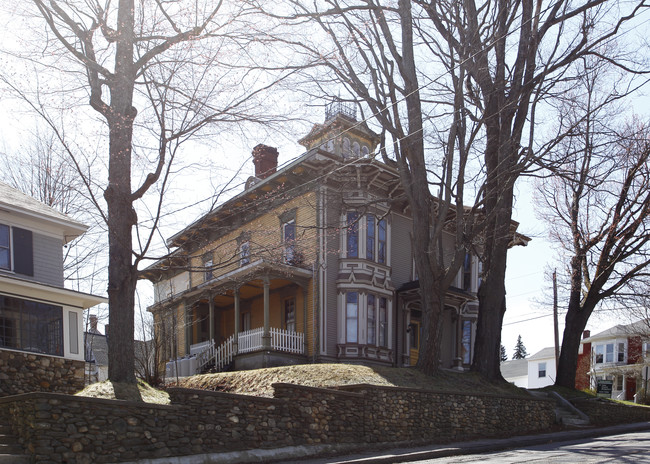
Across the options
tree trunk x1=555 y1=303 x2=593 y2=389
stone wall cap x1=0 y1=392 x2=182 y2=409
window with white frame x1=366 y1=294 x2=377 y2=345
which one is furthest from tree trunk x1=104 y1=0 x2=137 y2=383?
tree trunk x1=555 y1=303 x2=593 y2=389

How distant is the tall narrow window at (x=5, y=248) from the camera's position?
18594 millimetres

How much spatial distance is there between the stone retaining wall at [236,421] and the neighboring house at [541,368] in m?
44.7

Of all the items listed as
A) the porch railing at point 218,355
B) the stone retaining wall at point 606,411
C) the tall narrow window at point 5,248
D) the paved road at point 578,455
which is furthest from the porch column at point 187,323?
the paved road at point 578,455

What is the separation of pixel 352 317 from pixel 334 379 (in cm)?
684

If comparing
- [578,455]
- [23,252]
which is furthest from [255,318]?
[578,455]

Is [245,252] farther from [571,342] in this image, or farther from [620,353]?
[620,353]

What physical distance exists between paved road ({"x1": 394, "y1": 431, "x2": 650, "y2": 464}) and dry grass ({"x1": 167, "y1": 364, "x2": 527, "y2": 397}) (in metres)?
3.67

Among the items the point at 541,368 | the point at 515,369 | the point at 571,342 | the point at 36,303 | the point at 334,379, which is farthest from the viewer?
the point at 515,369

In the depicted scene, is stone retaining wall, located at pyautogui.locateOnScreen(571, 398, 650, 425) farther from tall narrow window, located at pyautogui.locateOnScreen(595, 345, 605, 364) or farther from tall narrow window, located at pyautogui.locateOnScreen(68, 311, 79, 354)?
tall narrow window, located at pyautogui.locateOnScreen(595, 345, 605, 364)

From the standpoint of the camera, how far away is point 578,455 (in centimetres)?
1205

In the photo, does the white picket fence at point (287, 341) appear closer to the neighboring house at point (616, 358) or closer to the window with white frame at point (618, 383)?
the neighboring house at point (616, 358)

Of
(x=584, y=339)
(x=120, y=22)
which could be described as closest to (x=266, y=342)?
(x=120, y=22)

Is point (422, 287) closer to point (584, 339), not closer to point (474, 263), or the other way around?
point (474, 263)

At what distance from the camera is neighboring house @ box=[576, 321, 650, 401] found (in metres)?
47.5
